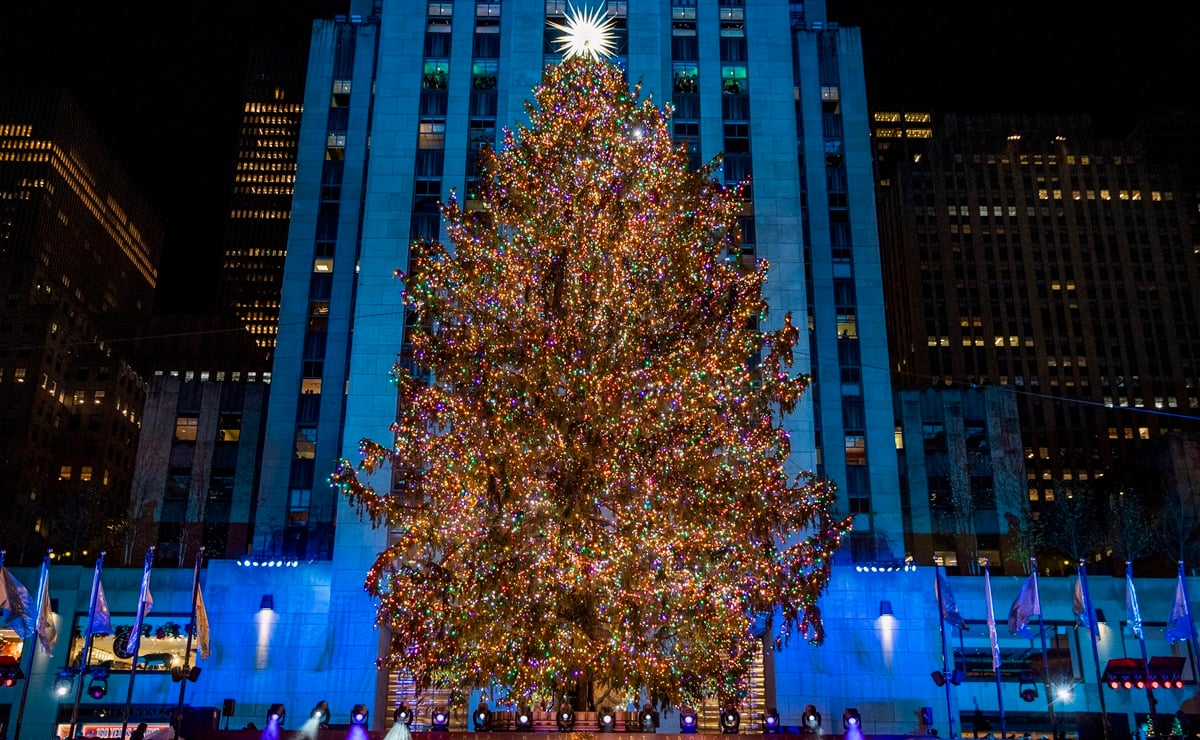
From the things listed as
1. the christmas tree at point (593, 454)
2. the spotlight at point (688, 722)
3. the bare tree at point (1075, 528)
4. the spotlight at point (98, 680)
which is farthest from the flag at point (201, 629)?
the bare tree at point (1075, 528)

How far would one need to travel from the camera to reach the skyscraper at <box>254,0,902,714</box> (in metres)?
45.6

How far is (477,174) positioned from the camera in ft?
148

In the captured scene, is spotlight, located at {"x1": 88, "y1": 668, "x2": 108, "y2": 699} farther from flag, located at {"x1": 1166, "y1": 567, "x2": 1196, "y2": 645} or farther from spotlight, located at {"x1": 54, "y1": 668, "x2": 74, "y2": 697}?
flag, located at {"x1": 1166, "y1": 567, "x2": 1196, "y2": 645}

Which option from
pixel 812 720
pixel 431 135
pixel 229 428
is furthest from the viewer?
pixel 229 428

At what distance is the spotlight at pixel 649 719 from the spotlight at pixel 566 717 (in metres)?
1.63

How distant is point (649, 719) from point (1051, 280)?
381 ft

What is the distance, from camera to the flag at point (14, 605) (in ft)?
81.6

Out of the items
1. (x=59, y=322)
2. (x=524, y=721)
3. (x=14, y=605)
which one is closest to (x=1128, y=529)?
(x=524, y=721)

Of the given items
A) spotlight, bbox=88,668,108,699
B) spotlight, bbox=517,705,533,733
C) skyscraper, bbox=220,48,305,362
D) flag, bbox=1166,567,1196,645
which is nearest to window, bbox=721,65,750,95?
flag, bbox=1166,567,1196,645

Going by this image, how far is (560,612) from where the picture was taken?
20.2 m

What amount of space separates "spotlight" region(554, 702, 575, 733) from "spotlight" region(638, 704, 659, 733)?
1.63 metres

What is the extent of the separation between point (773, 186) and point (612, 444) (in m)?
28.7

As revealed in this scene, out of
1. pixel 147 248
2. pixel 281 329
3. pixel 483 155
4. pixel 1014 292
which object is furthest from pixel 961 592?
pixel 147 248

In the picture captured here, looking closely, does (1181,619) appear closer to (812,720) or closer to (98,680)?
(812,720)
